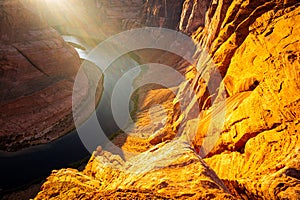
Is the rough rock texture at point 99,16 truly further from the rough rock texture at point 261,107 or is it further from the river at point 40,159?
the rough rock texture at point 261,107

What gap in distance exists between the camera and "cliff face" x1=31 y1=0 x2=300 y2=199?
6266 mm

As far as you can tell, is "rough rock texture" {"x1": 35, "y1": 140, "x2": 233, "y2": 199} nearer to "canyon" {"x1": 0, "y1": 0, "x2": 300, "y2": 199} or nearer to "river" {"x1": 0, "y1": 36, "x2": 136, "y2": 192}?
"canyon" {"x1": 0, "y1": 0, "x2": 300, "y2": 199}

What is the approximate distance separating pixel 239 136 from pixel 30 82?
26396 mm

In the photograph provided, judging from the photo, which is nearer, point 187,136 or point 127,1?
point 187,136

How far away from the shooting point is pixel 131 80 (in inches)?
1639

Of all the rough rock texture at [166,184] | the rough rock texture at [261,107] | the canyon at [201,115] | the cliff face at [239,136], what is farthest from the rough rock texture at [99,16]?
the rough rock texture at [166,184]

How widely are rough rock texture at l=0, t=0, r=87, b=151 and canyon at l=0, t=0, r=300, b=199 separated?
5.0 inches

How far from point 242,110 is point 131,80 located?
32283mm

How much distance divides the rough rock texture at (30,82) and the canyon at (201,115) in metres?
0.13

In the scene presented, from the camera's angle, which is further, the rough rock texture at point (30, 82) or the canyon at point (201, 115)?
the rough rock texture at point (30, 82)

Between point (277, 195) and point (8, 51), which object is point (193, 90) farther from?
point (8, 51)

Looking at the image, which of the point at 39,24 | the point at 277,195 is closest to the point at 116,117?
the point at 39,24

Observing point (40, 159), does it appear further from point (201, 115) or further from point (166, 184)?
point (166, 184)

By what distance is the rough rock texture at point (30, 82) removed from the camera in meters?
23.3
